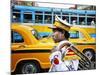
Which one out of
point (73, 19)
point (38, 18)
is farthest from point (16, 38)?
point (73, 19)

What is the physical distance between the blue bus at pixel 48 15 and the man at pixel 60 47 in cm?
6

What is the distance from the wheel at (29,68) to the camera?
1817mm

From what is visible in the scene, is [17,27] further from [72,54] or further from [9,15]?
[72,54]

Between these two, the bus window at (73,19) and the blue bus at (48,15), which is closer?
the blue bus at (48,15)

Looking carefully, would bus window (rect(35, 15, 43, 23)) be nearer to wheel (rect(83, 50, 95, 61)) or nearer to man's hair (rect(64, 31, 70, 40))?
man's hair (rect(64, 31, 70, 40))

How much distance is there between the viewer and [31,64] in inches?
72.6

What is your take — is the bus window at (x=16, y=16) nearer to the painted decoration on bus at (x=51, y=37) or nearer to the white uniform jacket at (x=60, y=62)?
the painted decoration on bus at (x=51, y=37)

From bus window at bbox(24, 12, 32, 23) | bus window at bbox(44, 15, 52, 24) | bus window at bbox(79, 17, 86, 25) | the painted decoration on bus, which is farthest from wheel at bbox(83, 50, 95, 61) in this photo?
bus window at bbox(24, 12, 32, 23)

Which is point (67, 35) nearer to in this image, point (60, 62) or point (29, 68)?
point (60, 62)

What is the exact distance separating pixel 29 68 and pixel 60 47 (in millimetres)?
341

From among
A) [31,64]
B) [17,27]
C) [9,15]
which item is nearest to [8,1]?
[9,15]

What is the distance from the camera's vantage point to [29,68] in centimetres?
184

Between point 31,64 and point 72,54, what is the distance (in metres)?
0.40

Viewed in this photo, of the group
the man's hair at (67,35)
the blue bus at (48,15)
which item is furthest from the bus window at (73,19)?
the man's hair at (67,35)
